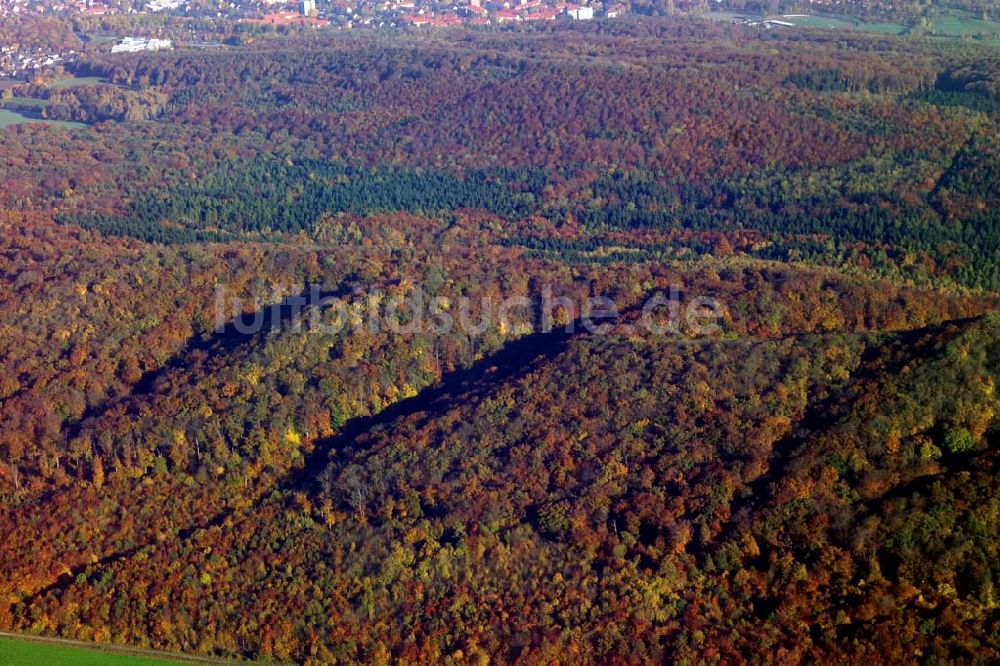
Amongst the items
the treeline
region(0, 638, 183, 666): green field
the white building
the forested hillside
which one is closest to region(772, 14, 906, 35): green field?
the forested hillside

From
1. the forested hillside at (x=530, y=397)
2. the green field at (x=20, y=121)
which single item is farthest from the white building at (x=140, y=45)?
the forested hillside at (x=530, y=397)

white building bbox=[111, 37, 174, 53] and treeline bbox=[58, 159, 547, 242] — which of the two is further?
white building bbox=[111, 37, 174, 53]

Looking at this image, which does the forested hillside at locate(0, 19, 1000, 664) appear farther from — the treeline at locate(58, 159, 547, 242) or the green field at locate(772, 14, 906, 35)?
the green field at locate(772, 14, 906, 35)

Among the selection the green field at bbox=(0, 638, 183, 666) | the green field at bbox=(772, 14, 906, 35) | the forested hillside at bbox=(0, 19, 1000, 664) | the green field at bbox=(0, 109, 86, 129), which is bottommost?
the green field at bbox=(0, 638, 183, 666)

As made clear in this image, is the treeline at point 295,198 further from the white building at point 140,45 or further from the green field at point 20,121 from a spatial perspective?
the white building at point 140,45

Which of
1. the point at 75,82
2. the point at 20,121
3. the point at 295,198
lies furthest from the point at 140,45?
the point at 295,198

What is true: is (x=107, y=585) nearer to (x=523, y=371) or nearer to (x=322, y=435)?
(x=322, y=435)
